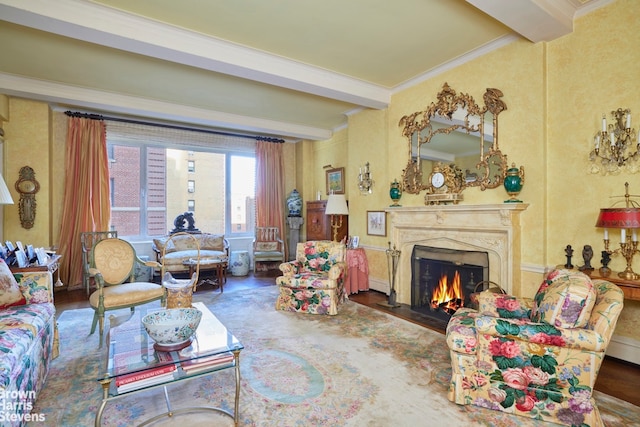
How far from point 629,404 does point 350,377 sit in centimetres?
182

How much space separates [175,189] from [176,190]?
3 centimetres

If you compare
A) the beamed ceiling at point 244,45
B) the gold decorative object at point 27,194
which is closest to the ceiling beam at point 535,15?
the beamed ceiling at point 244,45

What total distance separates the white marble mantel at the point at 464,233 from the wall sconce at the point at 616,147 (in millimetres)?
696

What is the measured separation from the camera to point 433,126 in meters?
4.11

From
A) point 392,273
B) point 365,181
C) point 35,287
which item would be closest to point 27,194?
point 35,287

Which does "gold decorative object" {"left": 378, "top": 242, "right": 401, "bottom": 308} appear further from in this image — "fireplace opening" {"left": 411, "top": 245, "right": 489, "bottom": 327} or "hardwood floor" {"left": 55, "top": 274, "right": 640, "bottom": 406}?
"fireplace opening" {"left": 411, "top": 245, "right": 489, "bottom": 327}

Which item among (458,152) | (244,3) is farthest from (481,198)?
(244,3)

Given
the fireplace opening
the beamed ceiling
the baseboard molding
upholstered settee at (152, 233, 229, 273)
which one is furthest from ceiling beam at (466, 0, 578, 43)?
upholstered settee at (152, 233, 229, 273)

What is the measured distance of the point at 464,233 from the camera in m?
3.71

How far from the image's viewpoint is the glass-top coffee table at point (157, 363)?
1.64 meters

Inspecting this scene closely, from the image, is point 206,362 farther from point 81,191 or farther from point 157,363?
point 81,191

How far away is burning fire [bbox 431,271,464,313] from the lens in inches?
151

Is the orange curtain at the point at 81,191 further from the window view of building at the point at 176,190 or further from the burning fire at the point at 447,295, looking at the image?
the burning fire at the point at 447,295

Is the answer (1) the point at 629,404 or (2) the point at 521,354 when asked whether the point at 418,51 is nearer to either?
(2) the point at 521,354
